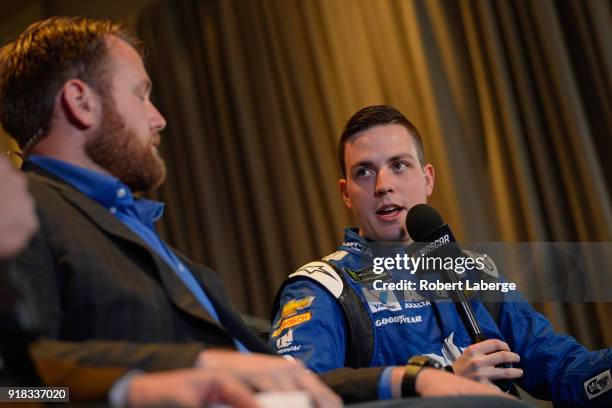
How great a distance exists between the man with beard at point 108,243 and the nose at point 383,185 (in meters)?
0.75

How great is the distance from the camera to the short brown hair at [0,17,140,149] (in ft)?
4.95

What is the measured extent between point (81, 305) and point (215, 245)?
3.41m

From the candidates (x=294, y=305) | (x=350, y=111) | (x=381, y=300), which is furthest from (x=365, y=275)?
(x=350, y=111)

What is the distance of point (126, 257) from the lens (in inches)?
49.4

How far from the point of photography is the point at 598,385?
1.79 meters

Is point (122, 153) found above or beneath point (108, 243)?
above

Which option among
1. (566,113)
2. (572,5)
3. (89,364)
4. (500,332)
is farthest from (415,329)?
(572,5)

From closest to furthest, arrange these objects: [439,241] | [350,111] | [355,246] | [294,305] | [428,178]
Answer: [439,241], [294,305], [355,246], [428,178], [350,111]

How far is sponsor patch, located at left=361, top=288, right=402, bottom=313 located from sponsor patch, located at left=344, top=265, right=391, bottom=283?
4 cm

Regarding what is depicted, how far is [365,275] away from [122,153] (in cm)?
74

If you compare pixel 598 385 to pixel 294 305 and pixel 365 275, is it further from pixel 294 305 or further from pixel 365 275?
pixel 294 305

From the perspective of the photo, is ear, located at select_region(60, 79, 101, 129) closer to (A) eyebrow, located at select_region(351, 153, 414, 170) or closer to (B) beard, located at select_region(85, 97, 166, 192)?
(B) beard, located at select_region(85, 97, 166, 192)

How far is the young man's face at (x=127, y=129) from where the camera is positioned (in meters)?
1.47

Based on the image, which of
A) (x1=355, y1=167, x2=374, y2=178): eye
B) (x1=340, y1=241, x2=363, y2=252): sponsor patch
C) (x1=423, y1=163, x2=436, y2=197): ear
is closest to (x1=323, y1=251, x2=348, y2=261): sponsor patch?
(x1=340, y1=241, x2=363, y2=252): sponsor patch
